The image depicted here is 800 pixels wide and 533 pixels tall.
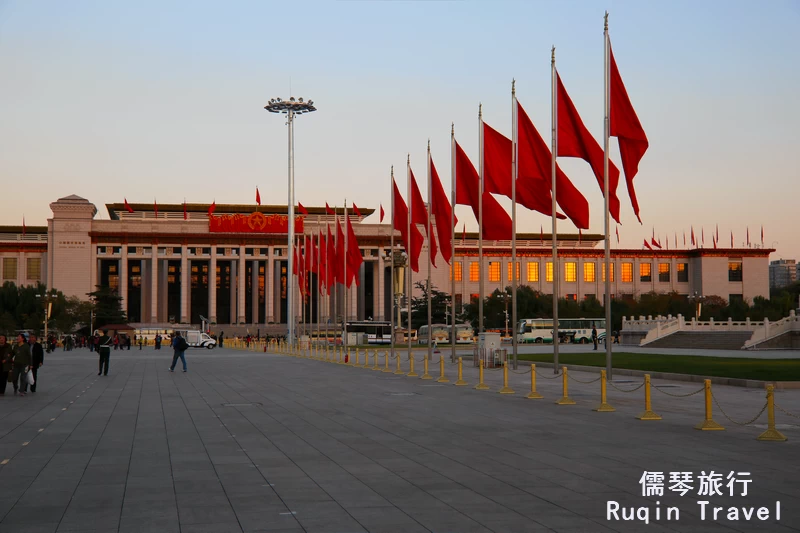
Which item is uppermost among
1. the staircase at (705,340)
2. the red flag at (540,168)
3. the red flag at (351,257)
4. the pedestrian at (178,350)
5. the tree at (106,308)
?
the red flag at (540,168)

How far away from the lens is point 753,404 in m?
22.3

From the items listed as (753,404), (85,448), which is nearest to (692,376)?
(753,404)

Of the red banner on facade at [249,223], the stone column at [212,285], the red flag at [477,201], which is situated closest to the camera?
the red flag at [477,201]

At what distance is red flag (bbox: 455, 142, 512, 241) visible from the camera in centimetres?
3606

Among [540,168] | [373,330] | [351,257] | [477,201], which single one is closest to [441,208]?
[477,201]

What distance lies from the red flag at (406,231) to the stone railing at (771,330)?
98.6ft

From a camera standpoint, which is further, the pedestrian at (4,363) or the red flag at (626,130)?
the red flag at (626,130)

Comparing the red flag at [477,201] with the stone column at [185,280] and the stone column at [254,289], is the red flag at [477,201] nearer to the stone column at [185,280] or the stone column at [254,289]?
the stone column at [254,289]

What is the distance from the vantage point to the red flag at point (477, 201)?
36062mm

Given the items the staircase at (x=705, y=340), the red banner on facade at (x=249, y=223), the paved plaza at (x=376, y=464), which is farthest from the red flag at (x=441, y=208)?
the red banner on facade at (x=249, y=223)

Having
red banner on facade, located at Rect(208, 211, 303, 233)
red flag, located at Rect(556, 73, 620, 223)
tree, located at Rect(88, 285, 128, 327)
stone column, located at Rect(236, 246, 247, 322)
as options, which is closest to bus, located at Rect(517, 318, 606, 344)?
red banner on facade, located at Rect(208, 211, 303, 233)

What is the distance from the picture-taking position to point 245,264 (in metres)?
136

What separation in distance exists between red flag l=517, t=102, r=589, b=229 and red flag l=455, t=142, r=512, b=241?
3744 mm

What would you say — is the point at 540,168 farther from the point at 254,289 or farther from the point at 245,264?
the point at 245,264
